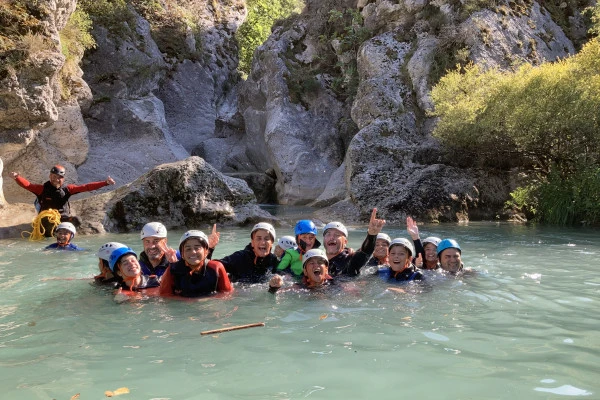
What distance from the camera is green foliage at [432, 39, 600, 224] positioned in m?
13.2

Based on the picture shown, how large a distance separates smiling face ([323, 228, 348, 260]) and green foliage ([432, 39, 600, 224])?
9.28m

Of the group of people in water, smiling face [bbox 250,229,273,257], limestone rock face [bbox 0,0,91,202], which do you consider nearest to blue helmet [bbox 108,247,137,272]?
the group of people in water

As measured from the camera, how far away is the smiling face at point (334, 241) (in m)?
6.80

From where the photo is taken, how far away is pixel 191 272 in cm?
569

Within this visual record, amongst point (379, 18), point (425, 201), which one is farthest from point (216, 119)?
point (425, 201)

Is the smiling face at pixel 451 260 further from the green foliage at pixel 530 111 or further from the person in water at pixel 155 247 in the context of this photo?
the green foliage at pixel 530 111

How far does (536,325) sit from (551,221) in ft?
36.2

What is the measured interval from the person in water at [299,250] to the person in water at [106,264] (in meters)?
2.05

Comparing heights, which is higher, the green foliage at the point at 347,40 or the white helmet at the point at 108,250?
the green foliage at the point at 347,40

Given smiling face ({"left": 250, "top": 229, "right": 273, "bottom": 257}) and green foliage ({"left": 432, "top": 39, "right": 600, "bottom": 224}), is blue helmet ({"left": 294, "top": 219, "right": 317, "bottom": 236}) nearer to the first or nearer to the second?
smiling face ({"left": 250, "top": 229, "right": 273, "bottom": 257})

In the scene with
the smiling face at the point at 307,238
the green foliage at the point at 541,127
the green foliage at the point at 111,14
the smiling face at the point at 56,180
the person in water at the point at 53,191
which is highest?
the green foliage at the point at 111,14

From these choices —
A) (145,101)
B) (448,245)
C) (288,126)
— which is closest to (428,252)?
(448,245)

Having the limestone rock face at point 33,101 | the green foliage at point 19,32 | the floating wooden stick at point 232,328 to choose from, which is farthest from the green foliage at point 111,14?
the floating wooden stick at point 232,328

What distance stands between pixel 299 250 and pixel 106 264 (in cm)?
250
